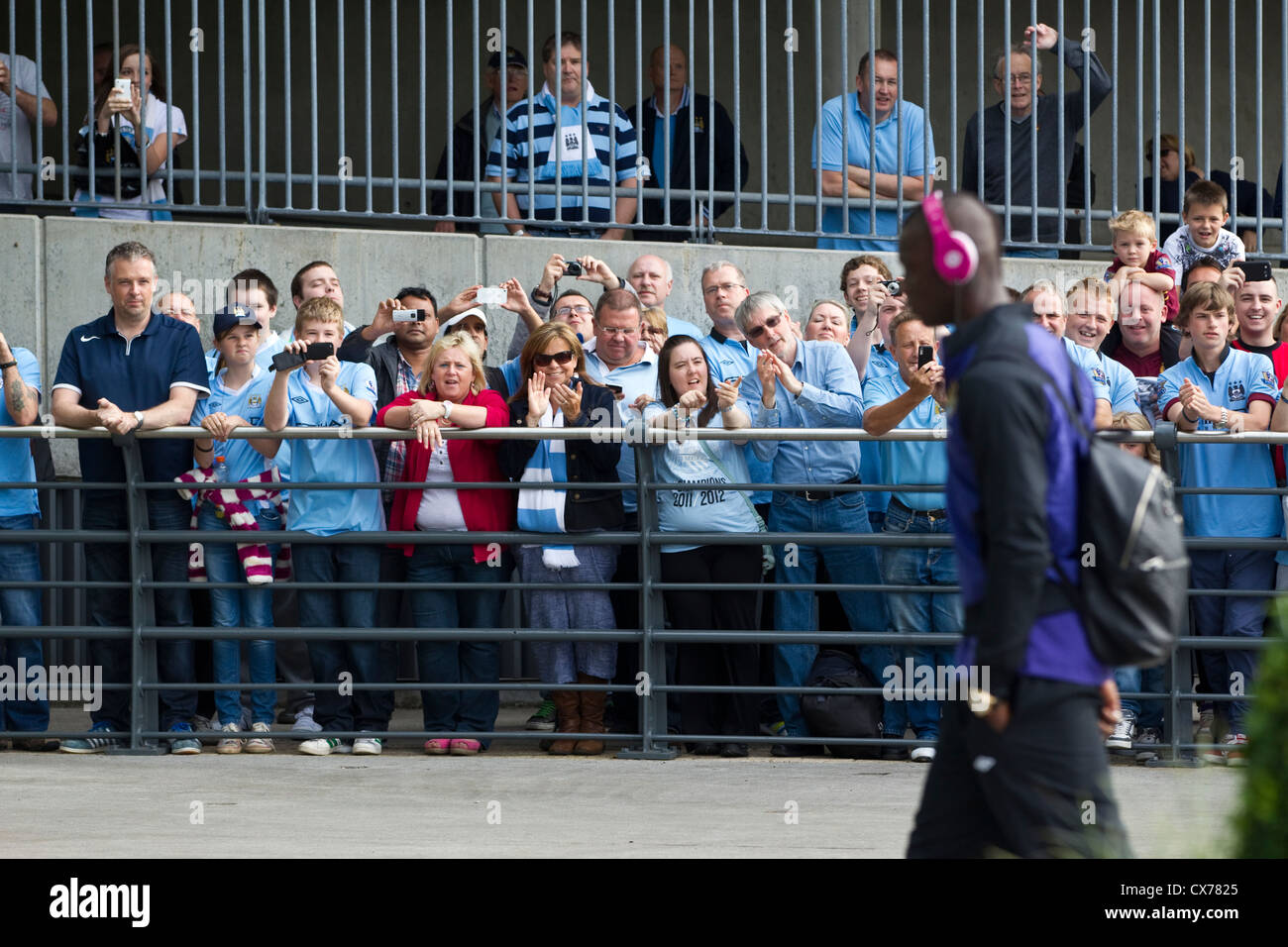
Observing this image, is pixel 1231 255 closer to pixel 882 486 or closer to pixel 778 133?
pixel 882 486

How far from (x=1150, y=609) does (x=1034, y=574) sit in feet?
1.01

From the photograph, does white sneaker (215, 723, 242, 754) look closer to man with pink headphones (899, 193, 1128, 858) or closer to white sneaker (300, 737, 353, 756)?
white sneaker (300, 737, 353, 756)

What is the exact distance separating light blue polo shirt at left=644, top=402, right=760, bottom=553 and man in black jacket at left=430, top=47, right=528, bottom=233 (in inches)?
128

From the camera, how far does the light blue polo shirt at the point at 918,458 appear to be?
8953mm

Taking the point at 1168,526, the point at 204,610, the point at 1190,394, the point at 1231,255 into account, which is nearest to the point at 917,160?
the point at 1231,255

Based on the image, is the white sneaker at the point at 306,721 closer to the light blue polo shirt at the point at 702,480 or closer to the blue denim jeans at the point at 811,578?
the light blue polo shirt at the point at 702,480

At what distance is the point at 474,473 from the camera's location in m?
9.22

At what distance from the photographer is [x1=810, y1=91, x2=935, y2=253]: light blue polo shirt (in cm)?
1216

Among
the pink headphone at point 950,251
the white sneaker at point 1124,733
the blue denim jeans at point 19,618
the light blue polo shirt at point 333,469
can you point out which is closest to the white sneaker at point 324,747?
the light blue polo shirt at point 333,469

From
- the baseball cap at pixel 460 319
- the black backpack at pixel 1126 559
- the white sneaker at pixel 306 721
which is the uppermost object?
the baseball cap at pixel 460 319

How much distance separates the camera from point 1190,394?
8781mm

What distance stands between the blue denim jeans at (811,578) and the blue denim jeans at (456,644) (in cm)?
147

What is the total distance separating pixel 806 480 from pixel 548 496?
131 cm
